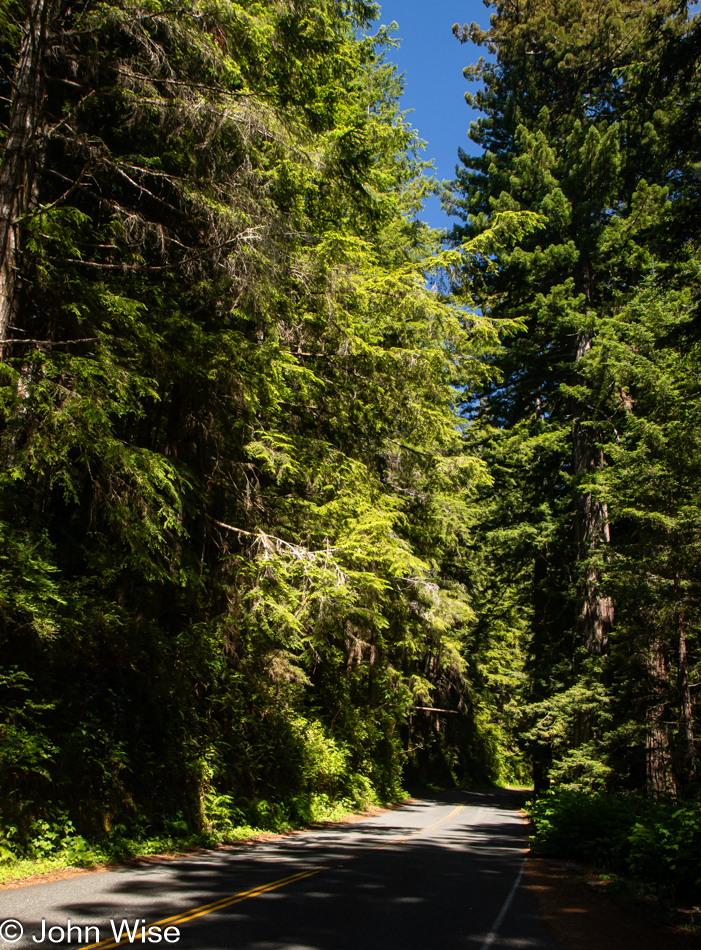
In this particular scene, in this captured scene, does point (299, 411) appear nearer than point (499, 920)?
No

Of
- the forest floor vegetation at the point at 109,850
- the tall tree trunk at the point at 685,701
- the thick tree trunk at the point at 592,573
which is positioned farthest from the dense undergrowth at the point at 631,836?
the forest floor vegetation at the point at 109,850

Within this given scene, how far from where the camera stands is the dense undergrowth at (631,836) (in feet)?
24.8

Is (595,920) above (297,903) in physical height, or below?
below

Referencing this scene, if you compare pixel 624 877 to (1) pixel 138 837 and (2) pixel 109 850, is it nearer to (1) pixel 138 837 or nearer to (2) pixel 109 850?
(1) pixel 138 837

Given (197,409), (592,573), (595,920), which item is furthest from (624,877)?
(197,409)

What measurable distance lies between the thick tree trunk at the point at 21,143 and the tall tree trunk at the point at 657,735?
43.1 ft

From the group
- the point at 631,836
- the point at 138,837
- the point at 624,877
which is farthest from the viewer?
the point at 138,837

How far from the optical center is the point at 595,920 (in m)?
7.20

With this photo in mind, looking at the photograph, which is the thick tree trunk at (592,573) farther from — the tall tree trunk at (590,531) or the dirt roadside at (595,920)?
the dirt roadside at (595,920)

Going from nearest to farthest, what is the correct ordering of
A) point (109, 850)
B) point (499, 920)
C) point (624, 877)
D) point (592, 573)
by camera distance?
1. point (499, 920)
2. point (109, 850)
3. point (624, 877)
4. point (592, 573)

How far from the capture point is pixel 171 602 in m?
12.0

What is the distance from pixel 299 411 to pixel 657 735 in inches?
391

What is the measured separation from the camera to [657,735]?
13195 mm

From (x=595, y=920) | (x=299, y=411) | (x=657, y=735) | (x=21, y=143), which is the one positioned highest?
(x=21, y=143)
